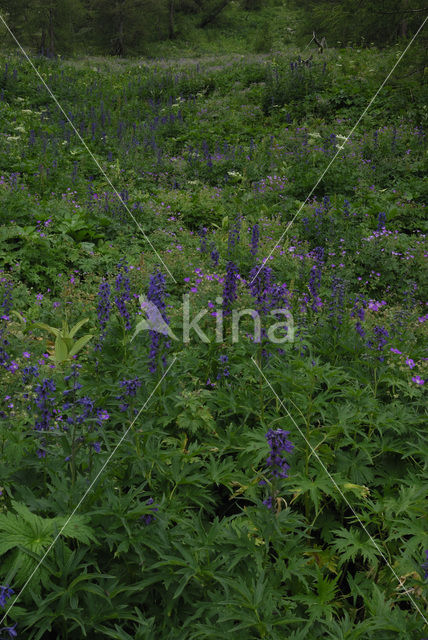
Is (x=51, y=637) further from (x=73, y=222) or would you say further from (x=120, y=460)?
(x=73, y=222)

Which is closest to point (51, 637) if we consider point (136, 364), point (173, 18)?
point (136, 364)

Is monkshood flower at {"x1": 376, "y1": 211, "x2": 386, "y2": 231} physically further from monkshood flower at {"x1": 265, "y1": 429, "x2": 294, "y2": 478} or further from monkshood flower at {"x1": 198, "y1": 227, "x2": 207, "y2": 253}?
monkshood flower at {"x1": 265, "y1": 429, "x2": 294, "y2": 478}

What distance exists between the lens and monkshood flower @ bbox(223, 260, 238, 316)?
3703 mm

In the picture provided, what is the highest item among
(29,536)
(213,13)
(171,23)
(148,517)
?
(213,13)

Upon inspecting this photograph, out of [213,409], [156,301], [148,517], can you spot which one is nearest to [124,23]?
[156,301]

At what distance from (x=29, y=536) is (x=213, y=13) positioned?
1765 inches

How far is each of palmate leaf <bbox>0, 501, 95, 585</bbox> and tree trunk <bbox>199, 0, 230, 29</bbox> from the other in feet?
143

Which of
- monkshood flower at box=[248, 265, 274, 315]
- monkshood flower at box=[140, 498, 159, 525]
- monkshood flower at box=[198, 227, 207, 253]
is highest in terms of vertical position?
monkshood flower at box=[248, 265, 274, 315]

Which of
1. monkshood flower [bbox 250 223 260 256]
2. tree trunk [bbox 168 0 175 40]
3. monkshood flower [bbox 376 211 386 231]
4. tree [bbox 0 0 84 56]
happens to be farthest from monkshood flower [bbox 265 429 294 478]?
tree trunk [bbox 168 0 175 40]

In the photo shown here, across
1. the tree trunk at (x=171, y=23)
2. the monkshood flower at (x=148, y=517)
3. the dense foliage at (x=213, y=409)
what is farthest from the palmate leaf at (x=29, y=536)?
the tree trunk at (x=171, y=23)

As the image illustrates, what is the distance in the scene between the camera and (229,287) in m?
3.83

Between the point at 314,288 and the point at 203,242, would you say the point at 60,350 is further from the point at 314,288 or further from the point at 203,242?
the point at 203,242

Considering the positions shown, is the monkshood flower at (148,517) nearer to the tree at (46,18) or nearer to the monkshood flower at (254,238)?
the monkshood flower at (254,238)

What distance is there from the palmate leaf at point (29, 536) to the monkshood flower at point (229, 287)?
85.2 inches
